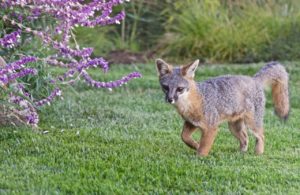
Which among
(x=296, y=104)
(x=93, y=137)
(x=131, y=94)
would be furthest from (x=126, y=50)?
(x=93, y=137)

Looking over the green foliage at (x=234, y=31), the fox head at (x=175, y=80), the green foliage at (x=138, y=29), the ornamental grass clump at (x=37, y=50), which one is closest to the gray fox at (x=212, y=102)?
the fox head at (x=175, y=80)

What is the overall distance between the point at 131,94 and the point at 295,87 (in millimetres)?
2218

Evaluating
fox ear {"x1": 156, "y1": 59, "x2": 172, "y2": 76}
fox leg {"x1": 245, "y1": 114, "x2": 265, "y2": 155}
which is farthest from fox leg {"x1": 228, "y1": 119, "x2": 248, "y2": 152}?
fox ear {"x1": 156, "y1": 59, "x2": 172, "y2": 76}

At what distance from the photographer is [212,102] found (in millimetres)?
6430

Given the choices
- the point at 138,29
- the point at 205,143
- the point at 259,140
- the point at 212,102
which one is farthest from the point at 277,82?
A: the point at 138,29

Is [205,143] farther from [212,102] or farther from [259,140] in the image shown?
[259,140]

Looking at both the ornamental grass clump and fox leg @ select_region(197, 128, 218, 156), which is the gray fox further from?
the ornamental grass clump

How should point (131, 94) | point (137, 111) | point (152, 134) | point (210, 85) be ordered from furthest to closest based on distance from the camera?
1. point (131, 94)
2. point (137, 111)
3. point (152, 134)
4. point (210, 85)

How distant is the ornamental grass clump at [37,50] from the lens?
5.79 metres

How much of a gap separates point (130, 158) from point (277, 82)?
192cm

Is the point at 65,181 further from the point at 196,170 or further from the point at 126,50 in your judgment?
the point at 126,50

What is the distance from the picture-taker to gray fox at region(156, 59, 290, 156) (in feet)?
20.5

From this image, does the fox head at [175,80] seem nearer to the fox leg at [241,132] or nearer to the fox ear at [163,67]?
the fox ear at [163,67]

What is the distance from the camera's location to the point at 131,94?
10.0 metres
